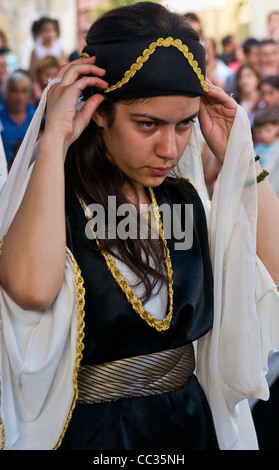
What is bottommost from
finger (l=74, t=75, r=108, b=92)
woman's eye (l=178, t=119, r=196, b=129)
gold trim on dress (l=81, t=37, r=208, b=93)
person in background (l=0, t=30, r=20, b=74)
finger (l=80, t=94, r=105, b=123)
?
woman's eye (l=178, t=119, r=196, b=129)

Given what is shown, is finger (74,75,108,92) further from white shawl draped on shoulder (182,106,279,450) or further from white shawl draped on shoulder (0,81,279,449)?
white shawl draped on shoulder (182,106,279,450)

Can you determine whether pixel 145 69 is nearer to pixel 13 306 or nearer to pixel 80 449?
pixel 13 306

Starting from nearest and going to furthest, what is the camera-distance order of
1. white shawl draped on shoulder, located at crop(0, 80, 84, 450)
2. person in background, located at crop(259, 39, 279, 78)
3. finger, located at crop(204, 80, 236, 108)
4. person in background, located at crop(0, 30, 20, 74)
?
white shawl draped on shoulder, located at crop(0, 80, 84, 450), finger, located at crop(204, 80, 236, 108), person in background, located at crop(259, 39, 279, 78), person in background, located at crop(0, 30, 20, 74)

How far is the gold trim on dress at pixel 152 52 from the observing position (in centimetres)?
181

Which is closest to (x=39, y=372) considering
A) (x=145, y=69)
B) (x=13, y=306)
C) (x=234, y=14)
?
(x=13, y=306)

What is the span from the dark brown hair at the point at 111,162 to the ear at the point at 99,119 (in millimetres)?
13

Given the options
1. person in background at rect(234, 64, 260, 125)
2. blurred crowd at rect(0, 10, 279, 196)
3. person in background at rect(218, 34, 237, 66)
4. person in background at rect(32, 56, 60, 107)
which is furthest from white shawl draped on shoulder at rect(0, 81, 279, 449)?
person in background at rect(218, 34, 237, 66)

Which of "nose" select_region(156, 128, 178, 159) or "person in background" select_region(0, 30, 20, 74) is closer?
"nose" select_region(156, 128, 178, 159)

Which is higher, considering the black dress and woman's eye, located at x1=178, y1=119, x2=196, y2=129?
woman's eye, located at x1=178, y1=119, x2=196, y2=129

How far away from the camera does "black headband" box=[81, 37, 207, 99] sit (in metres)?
1.80

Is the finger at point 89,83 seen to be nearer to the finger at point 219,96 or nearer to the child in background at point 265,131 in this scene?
the finger at point 219,96

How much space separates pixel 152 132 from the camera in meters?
1.82

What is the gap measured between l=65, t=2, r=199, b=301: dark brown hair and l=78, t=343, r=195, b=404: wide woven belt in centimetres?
17

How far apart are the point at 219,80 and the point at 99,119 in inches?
229
